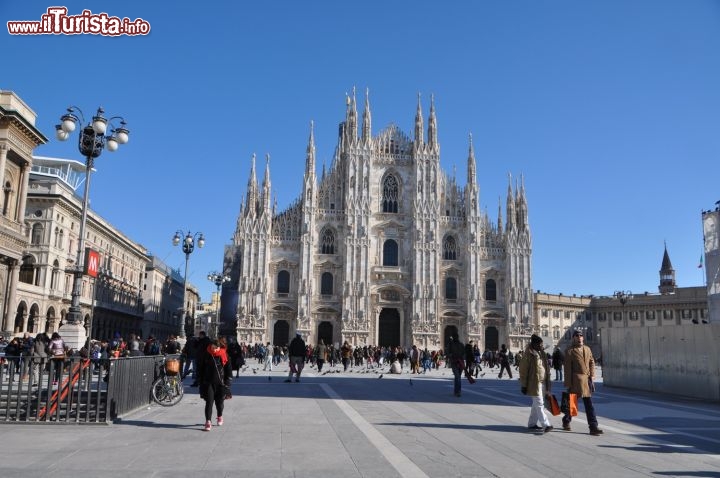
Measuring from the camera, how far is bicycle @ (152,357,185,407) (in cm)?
1181

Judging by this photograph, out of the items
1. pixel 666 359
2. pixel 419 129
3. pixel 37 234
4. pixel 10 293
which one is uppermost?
pixel 419 129

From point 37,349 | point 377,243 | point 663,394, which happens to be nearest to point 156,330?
point 377,243

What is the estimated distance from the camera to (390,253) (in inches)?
2013

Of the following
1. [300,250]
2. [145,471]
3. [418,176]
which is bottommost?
[145,471]

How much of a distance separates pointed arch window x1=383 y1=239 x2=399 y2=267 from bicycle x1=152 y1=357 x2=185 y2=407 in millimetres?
39112

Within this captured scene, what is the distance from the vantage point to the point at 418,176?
5141 cm

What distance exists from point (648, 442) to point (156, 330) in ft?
215

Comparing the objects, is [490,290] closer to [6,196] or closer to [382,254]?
[382,254]

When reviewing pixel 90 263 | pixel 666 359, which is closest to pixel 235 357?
pixel 90 263

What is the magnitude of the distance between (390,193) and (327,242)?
7089 mm

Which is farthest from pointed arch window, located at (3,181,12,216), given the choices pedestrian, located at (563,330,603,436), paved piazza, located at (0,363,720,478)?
pedestrian, located at (563,330,603,436)

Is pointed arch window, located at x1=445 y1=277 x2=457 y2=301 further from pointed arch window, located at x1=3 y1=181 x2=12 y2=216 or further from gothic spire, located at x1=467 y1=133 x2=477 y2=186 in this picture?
pointed arch window, located at x1=3 y1=181 x2=12 y2=216

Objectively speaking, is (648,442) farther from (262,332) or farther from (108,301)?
(108,301)

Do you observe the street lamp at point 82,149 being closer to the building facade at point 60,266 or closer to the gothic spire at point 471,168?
the building facade at point 60,266
